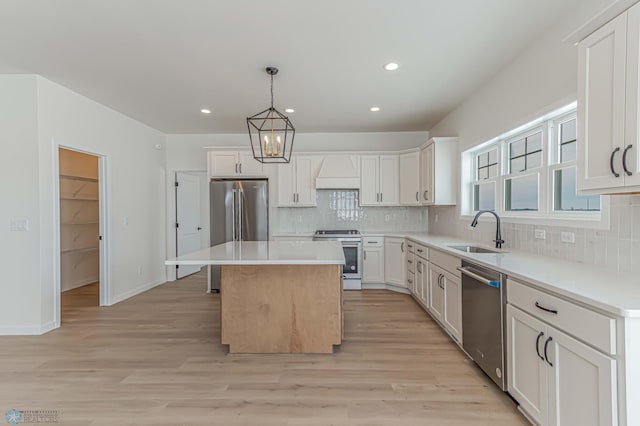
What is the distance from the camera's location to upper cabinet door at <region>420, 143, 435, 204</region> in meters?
4.33

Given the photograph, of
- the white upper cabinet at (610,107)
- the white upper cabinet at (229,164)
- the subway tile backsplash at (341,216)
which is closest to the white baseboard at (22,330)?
the white upper cabinet at (229,164)

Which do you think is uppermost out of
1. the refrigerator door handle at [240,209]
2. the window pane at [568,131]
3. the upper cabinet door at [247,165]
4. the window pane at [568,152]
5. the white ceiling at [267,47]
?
the white ceiling at [267,47]

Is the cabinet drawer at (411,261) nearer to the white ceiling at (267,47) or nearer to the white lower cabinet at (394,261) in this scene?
the white lower cabinet at (394,261)

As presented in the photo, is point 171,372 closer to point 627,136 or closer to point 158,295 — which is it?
point 158,295

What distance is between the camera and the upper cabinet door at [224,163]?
5.07m

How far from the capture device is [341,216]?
546 centimetres

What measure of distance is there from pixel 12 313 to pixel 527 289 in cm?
471

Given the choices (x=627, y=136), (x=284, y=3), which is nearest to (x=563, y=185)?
(x=627, y=136)

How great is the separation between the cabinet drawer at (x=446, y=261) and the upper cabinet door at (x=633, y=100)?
4.59ft

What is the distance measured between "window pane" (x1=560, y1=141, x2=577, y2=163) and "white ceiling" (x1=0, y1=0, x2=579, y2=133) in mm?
926

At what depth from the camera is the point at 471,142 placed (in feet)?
12.3

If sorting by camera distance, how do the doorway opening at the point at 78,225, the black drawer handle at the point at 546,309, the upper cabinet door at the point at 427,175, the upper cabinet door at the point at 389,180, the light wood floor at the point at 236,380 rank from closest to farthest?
the black drawer handle at the point at 546,309 → the light wood floor at the point at 236,380 → the upper cabinet door at the point at 427,175 → the doorway opening at the point at 78,225 → the upper cabinet door at the point at 389,180

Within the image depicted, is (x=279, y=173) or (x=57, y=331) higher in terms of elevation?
(x=279, y=173)

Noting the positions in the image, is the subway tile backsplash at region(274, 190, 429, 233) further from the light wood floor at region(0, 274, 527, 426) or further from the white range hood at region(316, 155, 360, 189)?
the light wood floor at region(0, 274, 527, 426)
